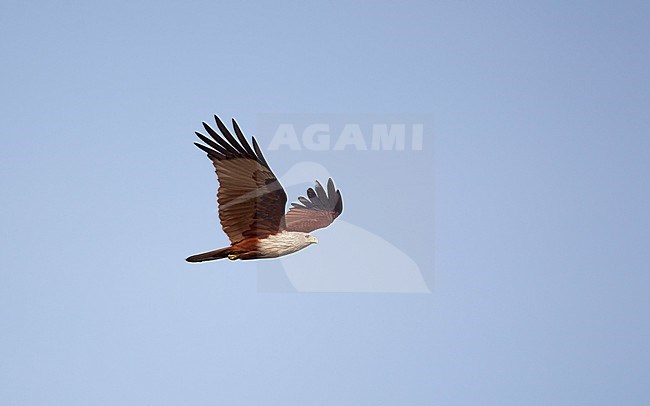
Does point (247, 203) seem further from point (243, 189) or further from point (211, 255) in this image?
point (211, 255)

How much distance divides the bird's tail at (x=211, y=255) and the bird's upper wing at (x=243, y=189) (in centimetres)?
26

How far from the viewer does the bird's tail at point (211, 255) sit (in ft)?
35.5

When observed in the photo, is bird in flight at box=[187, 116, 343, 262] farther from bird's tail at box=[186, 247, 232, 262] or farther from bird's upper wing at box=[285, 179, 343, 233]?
bird's upper wing at box=[285, 179, 343, 233]

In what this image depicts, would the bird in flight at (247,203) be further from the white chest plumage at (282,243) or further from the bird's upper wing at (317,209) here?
the bird's upper wing at (317,209)

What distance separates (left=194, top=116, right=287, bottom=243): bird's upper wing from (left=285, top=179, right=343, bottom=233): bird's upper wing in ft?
8.02

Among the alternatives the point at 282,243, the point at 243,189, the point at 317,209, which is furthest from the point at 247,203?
the point at 317,209

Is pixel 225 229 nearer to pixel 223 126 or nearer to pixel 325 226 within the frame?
pixel 223 126

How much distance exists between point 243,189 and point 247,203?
0.67ft

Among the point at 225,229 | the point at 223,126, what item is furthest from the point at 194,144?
the point at 225,229

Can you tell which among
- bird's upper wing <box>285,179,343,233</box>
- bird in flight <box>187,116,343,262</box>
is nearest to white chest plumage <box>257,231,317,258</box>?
bird in flight <box>187,116,343,262</box>

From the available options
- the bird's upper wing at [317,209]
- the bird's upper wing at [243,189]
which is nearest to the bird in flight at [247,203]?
the bird's upper wing at [243,189]

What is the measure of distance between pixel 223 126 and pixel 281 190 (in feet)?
3.89

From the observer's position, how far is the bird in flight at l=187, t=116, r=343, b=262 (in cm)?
1105

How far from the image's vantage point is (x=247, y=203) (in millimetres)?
11242
